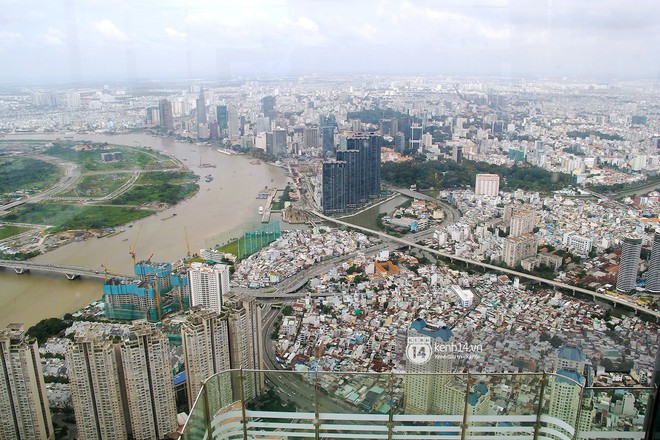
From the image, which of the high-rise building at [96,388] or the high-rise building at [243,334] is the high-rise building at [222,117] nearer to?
the high-rise building at [243,334]

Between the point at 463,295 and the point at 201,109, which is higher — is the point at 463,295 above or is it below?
below

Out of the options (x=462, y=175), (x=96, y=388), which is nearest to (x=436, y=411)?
(x=96, y=388)

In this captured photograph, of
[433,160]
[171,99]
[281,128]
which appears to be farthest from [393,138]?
[171,99]

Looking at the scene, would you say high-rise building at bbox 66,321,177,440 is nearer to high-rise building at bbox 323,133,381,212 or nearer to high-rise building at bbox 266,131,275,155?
high-rise building at bbox 323,133,381,212

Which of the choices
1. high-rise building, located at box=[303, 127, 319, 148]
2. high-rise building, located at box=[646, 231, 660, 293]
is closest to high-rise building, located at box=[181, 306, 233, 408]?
high-rise building, located at box=[646, 231, 660, 293]

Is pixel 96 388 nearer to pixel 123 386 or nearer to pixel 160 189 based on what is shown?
pixel 123 386

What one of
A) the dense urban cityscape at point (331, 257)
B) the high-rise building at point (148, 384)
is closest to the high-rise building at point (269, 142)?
the dense urban cityscape at point (331, 257)

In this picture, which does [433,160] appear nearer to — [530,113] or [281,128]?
[530,113]
